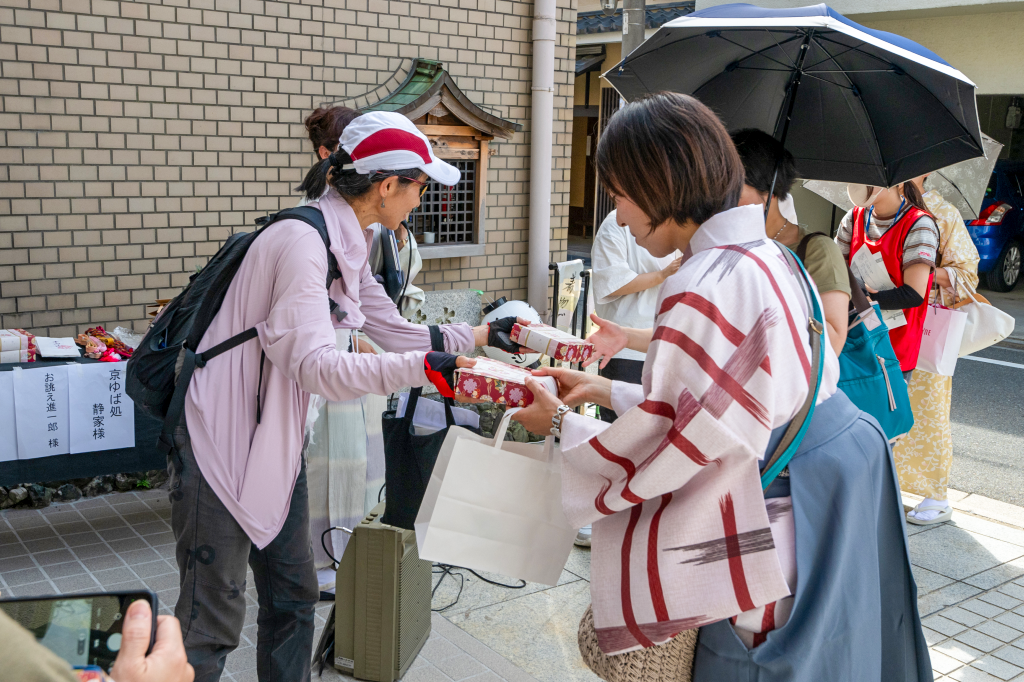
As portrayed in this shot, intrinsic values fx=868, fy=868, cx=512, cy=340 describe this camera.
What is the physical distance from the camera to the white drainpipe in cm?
700

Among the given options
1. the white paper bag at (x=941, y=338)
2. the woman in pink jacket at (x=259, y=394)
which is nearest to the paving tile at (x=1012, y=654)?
the white paper bag at (x=941, y=338)

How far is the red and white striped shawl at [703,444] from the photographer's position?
165 centimetres

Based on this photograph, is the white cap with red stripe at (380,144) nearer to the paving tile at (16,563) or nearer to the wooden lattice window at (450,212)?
the paving tile at (16,563)

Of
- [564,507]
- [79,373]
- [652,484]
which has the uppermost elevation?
[652,484]

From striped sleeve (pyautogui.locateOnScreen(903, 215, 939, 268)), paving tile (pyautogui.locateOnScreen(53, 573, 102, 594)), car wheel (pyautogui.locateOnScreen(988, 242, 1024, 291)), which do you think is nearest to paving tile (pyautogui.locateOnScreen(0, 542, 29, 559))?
paving tile (pyautogui.locateOnScreen(53, 573, 102, 594))

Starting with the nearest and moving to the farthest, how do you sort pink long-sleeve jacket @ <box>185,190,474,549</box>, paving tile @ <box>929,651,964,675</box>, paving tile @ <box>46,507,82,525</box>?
pink long-sleeve jacket @ <box>185,190,474,549</box> → paving tile @ <box>929,651,964,675</box> → paving tile @ <box>46,507,82,525</box>

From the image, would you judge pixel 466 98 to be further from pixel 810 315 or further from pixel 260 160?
pixel 810 315

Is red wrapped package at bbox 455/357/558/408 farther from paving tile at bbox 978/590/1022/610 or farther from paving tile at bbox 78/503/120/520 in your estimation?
paving tile at bbox 78/503/120/520

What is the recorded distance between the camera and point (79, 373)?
445 centimetres

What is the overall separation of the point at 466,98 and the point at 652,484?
5.27m

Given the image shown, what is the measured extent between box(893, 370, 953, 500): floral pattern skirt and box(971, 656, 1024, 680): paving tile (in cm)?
161

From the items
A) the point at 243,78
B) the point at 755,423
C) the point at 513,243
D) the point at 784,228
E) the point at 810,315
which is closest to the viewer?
the point at 755,423

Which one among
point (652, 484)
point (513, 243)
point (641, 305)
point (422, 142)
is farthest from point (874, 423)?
point (513, 243)

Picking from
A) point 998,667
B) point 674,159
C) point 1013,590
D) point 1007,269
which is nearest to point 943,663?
point 998,667
